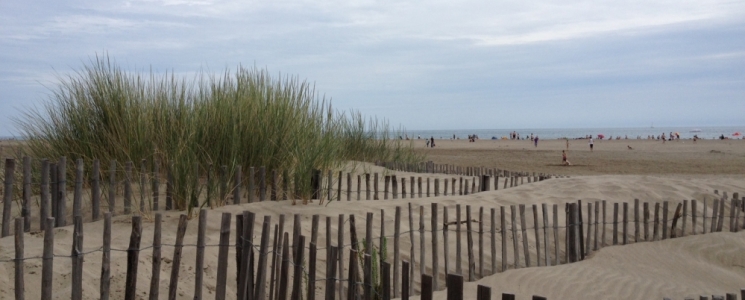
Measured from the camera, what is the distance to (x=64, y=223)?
5492mm

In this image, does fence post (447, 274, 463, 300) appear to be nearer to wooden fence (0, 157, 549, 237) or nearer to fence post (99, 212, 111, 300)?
fence post (99, 212, 111, 300)

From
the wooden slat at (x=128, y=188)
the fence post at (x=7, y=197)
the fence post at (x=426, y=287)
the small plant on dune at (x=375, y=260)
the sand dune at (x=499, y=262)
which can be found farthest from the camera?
the wooden slat at (x=128, y=188)

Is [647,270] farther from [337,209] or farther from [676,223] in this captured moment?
[337,209]

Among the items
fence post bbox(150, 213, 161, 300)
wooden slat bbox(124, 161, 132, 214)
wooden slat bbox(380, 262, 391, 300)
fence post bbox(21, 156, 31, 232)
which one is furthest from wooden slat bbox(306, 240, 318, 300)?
fence post bbox(21, 156, 31, 232)

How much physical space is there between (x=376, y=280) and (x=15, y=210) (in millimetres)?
4071

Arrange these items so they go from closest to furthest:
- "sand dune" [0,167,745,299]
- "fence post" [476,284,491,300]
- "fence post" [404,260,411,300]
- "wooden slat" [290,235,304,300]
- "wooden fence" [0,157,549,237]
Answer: "fence post" [476,284,491,300] → "fence post" [404,260,411,300] → "wooden slat" [290,235,304,300] → "sand dune" [0,167,745,299] → "wooden fence" [0,157,549,237]

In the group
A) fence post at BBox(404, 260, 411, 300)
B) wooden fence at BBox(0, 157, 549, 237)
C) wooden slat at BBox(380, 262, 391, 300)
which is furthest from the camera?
wooden fence at BBox(0, 157, 549, 237)

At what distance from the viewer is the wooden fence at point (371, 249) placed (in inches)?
148

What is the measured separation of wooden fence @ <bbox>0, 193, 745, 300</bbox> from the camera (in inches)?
148

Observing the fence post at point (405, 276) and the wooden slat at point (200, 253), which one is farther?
the wooden slat at point (200, 253)

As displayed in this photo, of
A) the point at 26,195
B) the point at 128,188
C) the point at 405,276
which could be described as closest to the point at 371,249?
the point at 405,276

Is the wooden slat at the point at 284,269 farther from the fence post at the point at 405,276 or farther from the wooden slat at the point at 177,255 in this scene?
the fence post at the point at 405,276

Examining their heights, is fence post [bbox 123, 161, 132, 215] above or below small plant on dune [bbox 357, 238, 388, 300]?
above

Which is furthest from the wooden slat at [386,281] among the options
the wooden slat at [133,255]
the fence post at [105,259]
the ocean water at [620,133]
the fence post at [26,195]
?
the ocean water at [620,133]
